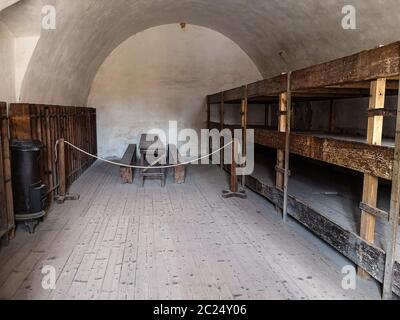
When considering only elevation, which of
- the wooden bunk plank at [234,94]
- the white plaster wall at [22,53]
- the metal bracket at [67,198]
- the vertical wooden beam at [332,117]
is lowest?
the metal bracket at [67,198]

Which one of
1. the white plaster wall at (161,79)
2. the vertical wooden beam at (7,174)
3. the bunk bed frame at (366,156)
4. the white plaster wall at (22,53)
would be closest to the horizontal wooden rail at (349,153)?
the bunk bed frame at (366,156)

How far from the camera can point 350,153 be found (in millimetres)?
2848

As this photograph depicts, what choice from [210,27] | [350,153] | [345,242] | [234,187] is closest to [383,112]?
[350,153]

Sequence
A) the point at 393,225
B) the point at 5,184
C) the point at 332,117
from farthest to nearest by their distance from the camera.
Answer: the point at 332,117 < the point at 5,184 < the point at 393,225

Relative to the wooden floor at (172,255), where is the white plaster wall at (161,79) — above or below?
above

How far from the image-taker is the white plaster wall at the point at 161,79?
913cm

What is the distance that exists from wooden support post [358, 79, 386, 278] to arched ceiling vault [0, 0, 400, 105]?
212 cm

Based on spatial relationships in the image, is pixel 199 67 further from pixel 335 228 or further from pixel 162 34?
pixel 335 228

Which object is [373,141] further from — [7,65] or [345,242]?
[7,65]

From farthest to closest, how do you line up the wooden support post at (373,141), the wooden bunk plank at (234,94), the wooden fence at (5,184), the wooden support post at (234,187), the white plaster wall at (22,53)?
1. the wooden bunk plank at (234,94)
2. the wooden support post at (234,187)
3. the white plaster wall at (22,53)
4. the wooden fence at (5,184)
5. the wooden support post at (373,141)

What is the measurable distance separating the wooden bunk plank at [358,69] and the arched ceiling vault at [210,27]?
1615 millimetres

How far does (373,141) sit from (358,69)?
21.4 inches

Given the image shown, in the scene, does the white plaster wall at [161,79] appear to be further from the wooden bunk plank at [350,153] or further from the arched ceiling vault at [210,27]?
the wooden bunk plank at [350,153]

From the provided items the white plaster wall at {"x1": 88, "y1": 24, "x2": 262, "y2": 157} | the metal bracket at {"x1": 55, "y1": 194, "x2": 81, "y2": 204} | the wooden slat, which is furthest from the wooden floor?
the white plaster wall at {"x1": 88, "y1": 24, "x2": 262, "y2": 157}
